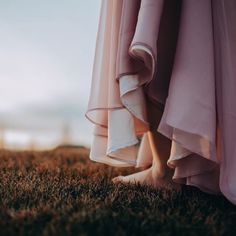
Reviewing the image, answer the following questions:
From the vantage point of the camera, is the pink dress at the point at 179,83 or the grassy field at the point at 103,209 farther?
the pink dress at the point at 179,83

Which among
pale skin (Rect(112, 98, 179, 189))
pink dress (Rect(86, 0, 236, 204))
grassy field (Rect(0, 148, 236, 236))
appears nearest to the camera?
grassy field (Rect(0, 148, 236, 236))

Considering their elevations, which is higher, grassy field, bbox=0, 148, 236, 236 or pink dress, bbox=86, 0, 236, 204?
pink dress, bbox=86, 0, 236, 204

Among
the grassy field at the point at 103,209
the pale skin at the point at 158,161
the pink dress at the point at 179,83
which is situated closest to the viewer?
the grassy field at the point at 103,209

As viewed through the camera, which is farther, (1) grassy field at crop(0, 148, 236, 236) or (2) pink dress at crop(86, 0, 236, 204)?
(2) pink dress at crop(86, 0, 236, 204)

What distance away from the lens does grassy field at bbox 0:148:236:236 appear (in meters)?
1.25

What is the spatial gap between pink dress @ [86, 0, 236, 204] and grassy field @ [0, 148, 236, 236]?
0.39 feet

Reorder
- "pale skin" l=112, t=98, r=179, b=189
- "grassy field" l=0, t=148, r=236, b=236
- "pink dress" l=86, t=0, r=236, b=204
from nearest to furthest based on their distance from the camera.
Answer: "grassy field" l=0, t=148, r=236, b=236
"pink dress" l=86, t=0, r=236, b=204
"pale skin" l=112, t=98, r=179, b=189

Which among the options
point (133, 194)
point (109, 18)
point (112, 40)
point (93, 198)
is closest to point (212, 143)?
point (133, 194)

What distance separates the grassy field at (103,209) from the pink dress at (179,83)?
0.12 m

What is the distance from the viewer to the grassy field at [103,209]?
125 cm

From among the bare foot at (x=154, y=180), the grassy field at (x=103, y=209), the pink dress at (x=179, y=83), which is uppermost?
the pink dress at (x=179, y=83)

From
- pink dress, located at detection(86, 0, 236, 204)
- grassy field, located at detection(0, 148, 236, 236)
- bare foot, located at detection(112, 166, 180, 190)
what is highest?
pink dress, located at detection(86, 0, 236, 204)

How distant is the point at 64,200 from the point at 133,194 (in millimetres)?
302

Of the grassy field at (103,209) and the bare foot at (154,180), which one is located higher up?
the grassy field at (103,209)
